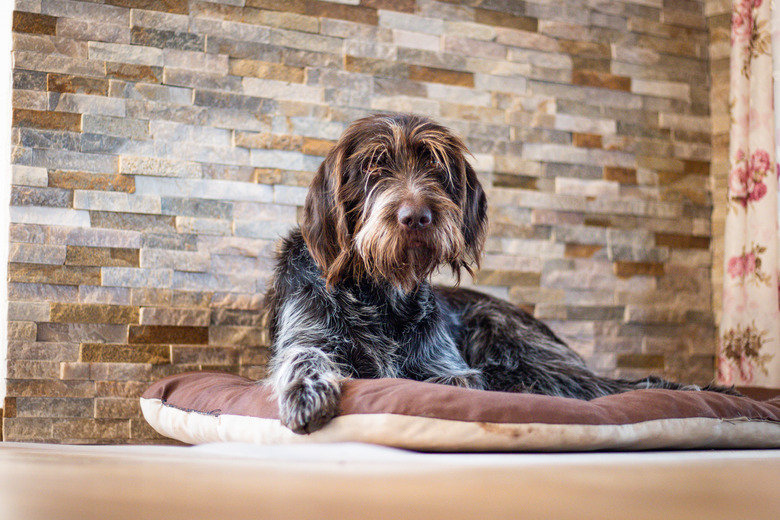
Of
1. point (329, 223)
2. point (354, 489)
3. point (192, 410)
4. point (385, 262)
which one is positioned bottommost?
point (192, 410)

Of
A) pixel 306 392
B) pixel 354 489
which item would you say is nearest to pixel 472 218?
pixel 306 392

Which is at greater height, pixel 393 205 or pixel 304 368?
pixel 393 205

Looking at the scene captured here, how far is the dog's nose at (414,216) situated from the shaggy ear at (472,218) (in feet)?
0.82

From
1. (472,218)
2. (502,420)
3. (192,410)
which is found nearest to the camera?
(502,420)

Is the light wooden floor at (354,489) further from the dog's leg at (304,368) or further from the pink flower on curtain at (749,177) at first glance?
the pink flower on curtain at (749,177)

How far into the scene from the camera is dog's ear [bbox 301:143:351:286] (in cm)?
195

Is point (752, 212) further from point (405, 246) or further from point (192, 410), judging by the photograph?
point (192, 410)

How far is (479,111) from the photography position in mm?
3080

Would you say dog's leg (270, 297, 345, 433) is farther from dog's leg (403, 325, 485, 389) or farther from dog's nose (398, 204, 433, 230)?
dog's nose (398, 204, 433, 230)

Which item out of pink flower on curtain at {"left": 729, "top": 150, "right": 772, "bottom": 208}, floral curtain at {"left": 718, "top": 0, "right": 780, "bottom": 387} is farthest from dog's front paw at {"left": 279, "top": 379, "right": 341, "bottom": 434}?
pink flower on curtain at {"left": 729, "top": 150, "right": 772, "bottom": 208}

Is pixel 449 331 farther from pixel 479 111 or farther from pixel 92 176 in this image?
pixel 92 176

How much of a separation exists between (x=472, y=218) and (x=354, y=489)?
1.43 m

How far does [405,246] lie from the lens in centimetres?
187

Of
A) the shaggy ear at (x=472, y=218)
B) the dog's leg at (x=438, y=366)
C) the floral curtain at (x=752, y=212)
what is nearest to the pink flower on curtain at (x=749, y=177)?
the floral curtain at (x=752, y=212)
